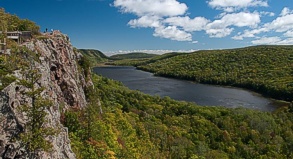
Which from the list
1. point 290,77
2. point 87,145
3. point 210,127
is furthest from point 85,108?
point 290,77

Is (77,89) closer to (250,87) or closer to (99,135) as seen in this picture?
(99,135)

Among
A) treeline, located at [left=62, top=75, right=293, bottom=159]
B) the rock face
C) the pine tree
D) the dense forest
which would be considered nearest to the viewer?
the rock face

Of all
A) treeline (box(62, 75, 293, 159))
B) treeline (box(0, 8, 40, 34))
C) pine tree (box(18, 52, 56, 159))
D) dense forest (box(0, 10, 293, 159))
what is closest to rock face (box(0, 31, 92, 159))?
pine tree (box(18, 52, 56, 159))

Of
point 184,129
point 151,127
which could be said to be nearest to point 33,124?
point 151,127

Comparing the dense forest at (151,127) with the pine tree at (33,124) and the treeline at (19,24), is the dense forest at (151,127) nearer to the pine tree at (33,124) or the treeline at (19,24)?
the pine tree at (33,124)

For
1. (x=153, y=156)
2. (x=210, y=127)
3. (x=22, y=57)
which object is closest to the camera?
(x=22, y=57)

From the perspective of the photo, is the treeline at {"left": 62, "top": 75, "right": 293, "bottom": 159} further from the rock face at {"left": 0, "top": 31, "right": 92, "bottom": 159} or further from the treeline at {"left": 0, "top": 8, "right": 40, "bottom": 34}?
the treeline at {"left": 0, "top": 8, "right": 40, "bottom": 34}

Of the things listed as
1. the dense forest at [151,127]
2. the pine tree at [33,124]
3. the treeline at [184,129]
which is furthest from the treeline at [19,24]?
the pine tree at [33,124]

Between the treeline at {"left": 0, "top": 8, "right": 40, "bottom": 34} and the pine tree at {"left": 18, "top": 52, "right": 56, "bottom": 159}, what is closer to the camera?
the pine tree at {"left": 18, "top": 52, "right": 56, "bottom": 159}
